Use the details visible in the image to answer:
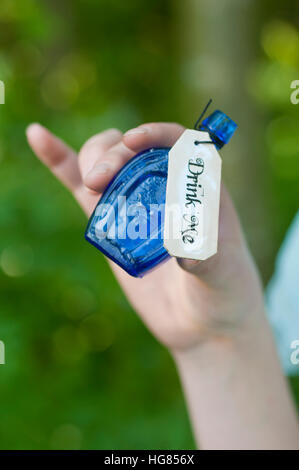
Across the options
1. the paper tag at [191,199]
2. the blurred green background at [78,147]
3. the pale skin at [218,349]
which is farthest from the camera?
the blurred green background at [78,147]

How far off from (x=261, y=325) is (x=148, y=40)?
132cm

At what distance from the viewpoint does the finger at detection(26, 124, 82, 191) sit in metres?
0.82

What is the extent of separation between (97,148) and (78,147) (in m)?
0.60

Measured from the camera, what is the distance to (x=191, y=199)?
571 millimetres

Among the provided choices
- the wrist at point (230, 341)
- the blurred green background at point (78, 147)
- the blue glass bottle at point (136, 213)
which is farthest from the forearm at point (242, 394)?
the blurred green background at point (78, 147)

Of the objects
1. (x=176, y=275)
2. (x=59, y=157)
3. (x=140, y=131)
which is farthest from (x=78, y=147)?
(x=140, y=131)

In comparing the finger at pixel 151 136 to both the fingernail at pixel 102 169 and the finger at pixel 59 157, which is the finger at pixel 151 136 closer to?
the fingernail at pixel 102 169

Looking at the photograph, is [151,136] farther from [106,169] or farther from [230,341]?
[230,341]

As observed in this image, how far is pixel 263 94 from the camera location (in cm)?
171

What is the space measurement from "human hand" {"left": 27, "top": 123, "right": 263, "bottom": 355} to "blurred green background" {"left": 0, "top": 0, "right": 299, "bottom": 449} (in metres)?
0.47

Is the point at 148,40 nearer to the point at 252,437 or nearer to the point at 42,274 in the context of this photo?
the point at 42,274

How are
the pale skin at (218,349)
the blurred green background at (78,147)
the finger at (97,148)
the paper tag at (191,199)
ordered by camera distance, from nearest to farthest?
the paper tag at (191,199) → the finger at (97,148) → the pale skin at (218,349) → the blurred green background at (78,147)

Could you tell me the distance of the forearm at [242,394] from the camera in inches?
33.4

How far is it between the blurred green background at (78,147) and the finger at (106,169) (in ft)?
2.28
